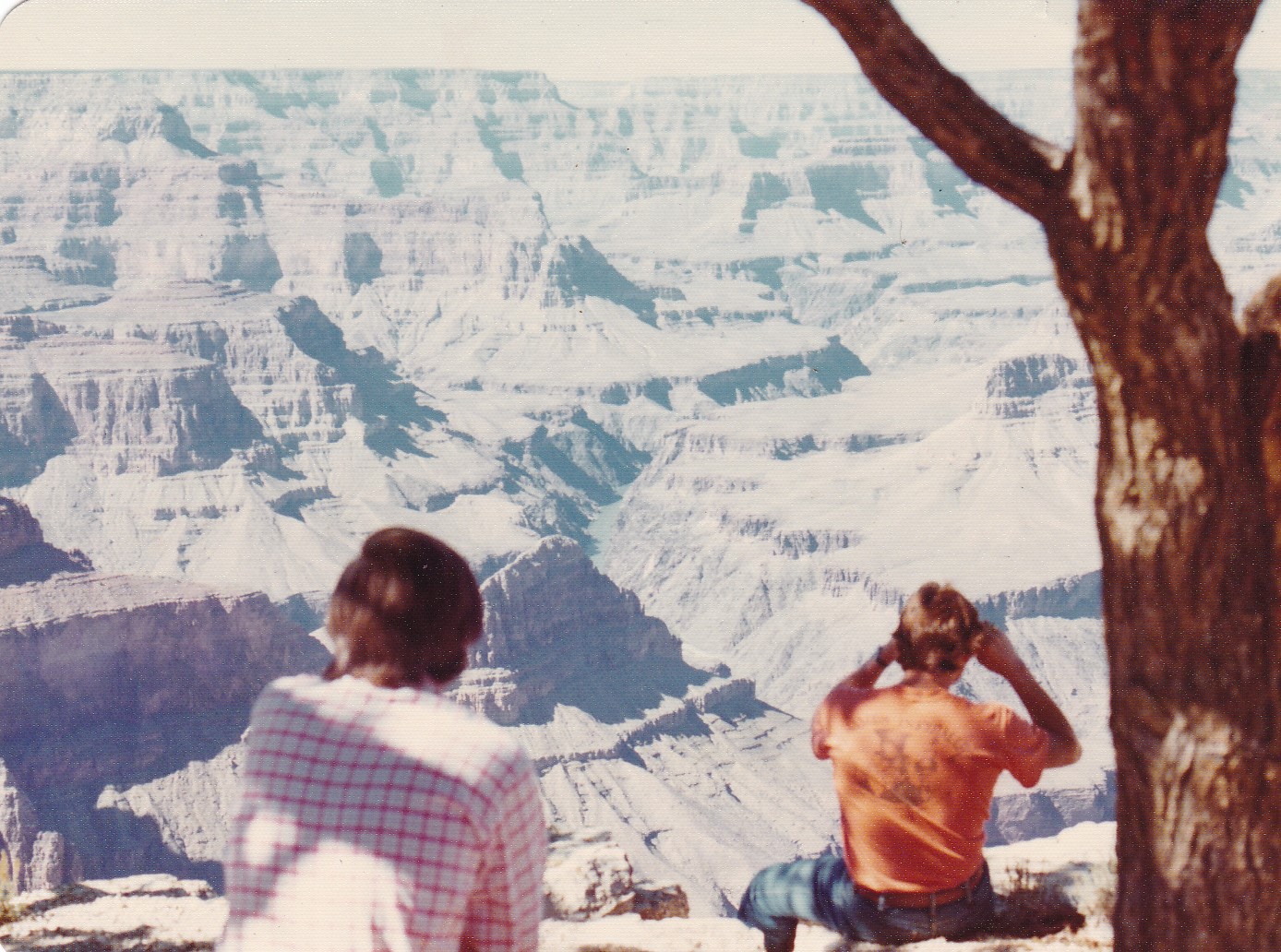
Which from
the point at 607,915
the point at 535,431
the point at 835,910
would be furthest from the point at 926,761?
the point at 535,431

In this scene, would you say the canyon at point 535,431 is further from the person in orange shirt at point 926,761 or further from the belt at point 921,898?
the belt at point 921,898

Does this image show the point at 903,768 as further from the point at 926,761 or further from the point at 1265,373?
the point at 1265,373

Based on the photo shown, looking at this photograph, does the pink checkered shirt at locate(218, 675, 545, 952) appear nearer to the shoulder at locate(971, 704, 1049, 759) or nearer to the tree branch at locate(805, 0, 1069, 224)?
the shoulder at locate(971, 704, 1049, 759)

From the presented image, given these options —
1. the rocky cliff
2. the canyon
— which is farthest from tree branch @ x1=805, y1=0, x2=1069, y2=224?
the rocky cliff

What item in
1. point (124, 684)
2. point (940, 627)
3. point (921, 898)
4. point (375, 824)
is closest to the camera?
point (375, 824)

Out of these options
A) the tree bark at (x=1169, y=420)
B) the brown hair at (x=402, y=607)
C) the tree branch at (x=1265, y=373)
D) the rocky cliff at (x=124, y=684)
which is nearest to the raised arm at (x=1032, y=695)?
the tree bark at (x=1169, y=420)
